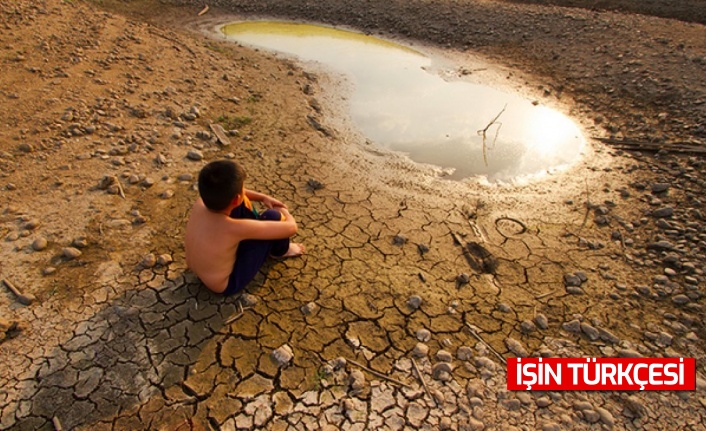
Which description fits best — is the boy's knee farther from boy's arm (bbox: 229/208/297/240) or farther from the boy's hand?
the boy's hand

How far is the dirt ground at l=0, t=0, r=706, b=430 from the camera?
2.47 meters

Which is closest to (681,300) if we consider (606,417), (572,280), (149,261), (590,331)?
(572,280)

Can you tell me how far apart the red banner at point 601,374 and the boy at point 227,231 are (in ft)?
6.29

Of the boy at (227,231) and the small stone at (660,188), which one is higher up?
the small stone at (660,188)

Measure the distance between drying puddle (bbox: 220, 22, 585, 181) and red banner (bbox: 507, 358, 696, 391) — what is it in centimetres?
262

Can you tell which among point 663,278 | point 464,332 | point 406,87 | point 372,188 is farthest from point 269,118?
point 663,278

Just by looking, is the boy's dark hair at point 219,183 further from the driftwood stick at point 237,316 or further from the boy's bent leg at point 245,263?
the driftwood stick at point 237,316

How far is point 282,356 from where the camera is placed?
8.70ft

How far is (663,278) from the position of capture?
3471 mm

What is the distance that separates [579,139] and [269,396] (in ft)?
18.3

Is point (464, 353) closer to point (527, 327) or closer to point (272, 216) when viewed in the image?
point (527, 327)

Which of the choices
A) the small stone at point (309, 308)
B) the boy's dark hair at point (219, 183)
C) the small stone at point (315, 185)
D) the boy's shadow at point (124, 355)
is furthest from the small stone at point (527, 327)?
the small stone at point (315, 185)

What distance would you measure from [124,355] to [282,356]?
3.31ft

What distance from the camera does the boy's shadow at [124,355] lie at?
231 cm
